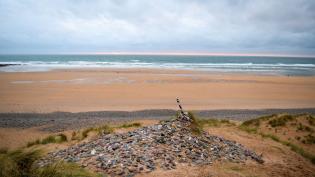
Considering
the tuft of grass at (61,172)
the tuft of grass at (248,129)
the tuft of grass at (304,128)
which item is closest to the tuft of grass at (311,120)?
the tuft of grass at (304,128)

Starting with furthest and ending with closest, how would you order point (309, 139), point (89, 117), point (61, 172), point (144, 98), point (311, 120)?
point (144, 98)
point (89, 117)
point (311, 120)
point (309, 139)
point (61, 172)

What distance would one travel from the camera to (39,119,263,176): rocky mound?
7.14 metres

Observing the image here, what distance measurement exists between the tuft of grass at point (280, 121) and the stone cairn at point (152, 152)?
5096mm

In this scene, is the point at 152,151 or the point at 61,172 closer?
the point at 61,172

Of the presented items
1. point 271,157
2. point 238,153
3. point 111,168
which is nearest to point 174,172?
point 111,168

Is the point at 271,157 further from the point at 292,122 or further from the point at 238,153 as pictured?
the point at 292,122

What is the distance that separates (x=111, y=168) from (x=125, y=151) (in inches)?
38.7

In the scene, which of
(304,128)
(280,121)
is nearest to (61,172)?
(280,121)

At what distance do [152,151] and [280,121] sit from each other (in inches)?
352

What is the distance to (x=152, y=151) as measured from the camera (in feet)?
25.7

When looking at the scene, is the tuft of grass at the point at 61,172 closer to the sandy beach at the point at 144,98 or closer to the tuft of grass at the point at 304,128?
the tuft of grass at the point at 304,128

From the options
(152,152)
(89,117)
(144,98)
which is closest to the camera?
(152,152)

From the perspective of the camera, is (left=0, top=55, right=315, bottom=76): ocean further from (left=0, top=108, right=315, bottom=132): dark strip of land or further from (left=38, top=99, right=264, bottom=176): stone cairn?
(left=38, top=99, right=264, bottom=176): stone cairn

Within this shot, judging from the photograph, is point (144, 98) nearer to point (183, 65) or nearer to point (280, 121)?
point (280, 121)
